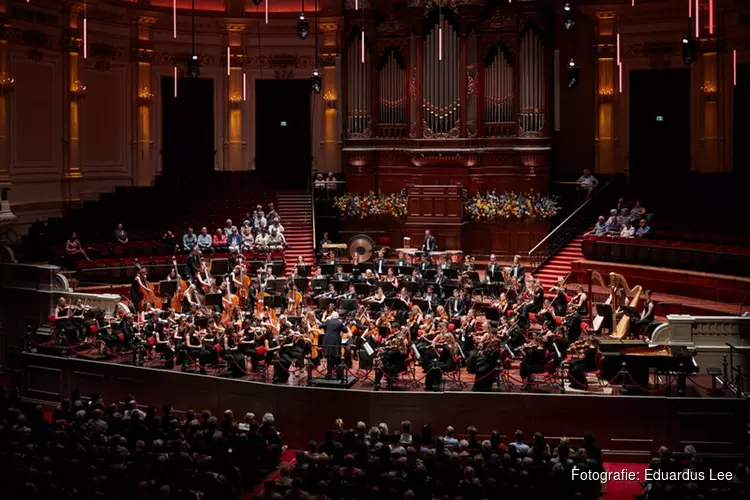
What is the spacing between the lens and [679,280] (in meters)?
20.6

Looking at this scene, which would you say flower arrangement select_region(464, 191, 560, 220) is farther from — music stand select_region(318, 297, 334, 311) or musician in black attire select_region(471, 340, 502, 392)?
musician in black attire select_region(471, 340, 502, 392)

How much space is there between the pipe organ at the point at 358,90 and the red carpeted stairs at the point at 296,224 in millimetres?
2539

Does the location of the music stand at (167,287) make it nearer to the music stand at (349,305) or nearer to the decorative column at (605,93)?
the music stand at (349,305)

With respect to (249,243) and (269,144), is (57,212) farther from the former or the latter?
(269,144)

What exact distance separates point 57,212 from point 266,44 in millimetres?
8804

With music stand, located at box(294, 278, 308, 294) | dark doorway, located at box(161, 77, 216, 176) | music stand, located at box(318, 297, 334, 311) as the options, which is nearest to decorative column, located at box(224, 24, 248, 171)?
dark doorway, located at box(161, 77, 216, 176)

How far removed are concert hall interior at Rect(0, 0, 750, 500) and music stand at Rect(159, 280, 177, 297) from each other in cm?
5

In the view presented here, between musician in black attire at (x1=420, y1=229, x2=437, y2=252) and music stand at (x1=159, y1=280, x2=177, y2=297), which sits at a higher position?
musician in black attire at (x1=420, y1=229, x2=437, y2=252)

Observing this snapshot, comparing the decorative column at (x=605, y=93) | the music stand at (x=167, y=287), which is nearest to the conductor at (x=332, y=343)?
the music stand at (x=167, y=287)

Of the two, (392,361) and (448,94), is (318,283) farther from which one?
(448,94)

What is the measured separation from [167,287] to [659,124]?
15352 millimetres

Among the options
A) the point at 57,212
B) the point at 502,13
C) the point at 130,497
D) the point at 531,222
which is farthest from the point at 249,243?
the point at 130,497

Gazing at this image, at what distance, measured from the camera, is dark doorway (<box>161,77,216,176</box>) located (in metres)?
29.0

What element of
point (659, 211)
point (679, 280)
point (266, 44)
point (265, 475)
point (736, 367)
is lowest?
point (265, 475)
